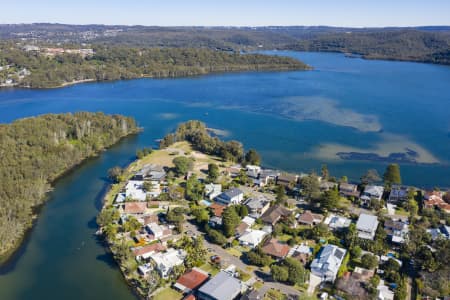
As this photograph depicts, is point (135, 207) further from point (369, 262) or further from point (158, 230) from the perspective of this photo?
point (369, 262)

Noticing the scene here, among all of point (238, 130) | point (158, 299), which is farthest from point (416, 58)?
point (158, 299)

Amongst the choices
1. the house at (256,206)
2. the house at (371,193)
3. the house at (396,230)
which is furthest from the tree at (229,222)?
the house at (371,193)

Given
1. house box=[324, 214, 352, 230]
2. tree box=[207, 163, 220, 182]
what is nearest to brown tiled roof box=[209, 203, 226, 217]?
tree box=[207, 163, 220, 182]

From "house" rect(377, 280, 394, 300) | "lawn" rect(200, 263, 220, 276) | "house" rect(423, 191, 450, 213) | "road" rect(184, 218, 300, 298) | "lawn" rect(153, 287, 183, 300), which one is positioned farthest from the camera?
"house" rect(423, 191, 450, 213)

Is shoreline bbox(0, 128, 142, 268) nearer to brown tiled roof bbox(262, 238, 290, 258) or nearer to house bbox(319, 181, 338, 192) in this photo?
brown tiled roof bbox(262, 238, 290, 258)

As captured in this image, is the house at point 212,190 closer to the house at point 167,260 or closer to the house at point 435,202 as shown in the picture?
the house at point 167,260
